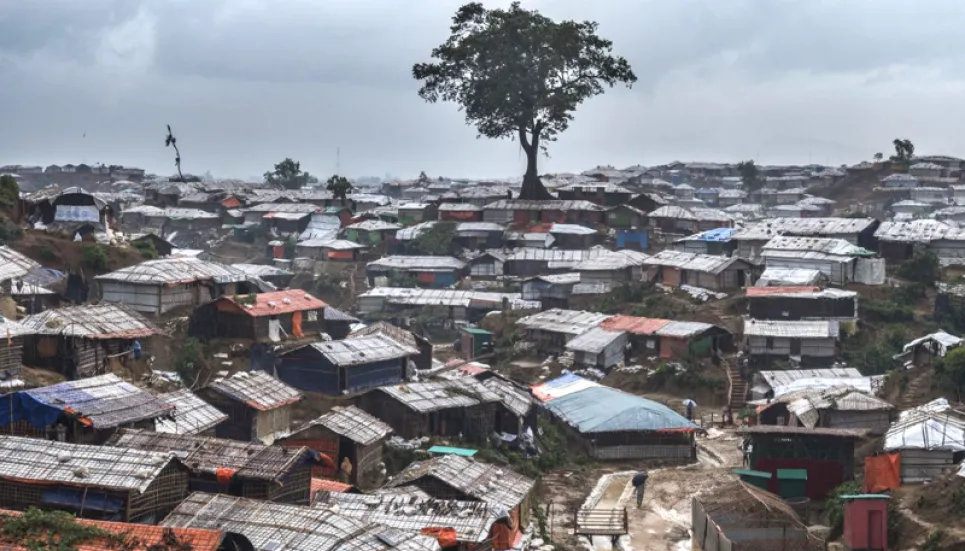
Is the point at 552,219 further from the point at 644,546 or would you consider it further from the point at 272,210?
the point at 644,546

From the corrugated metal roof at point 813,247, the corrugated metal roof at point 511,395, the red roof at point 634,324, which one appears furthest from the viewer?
the corrugated metal roof at point 813,247

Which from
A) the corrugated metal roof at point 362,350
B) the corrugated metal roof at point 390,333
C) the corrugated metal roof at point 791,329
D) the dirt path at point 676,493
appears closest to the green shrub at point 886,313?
the corrugated metal roof at point 791,329

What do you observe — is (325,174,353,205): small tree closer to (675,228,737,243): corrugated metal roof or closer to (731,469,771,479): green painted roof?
(675,228,737,243): corrugated metal roof

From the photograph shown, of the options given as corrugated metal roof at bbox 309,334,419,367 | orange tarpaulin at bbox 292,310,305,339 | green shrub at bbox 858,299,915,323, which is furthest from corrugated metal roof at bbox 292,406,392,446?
green shrub at bbox 858,299,915,323

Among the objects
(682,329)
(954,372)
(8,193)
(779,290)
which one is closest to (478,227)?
(682,329)

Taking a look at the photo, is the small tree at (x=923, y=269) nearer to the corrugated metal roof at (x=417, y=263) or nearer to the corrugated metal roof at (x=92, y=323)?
the corrugated metal roof at (x=417, y=263)

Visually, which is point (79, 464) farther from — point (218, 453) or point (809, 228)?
point (809, 228)
